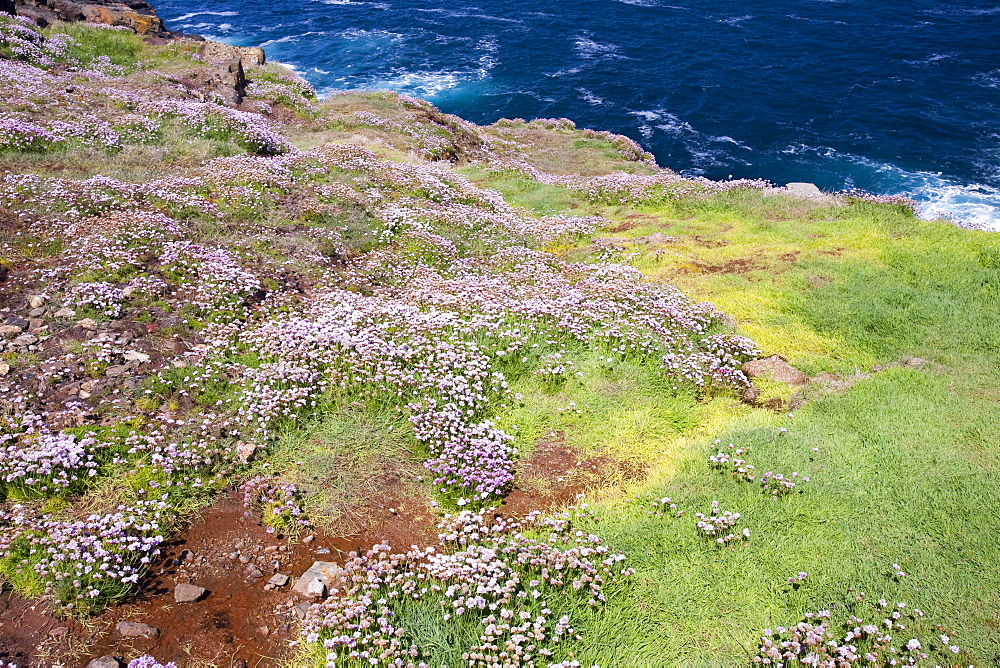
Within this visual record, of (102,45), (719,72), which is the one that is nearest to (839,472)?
(102,45)

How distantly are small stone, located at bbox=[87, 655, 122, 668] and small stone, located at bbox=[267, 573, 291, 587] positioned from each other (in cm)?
158

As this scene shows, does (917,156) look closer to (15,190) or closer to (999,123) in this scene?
(999,123)

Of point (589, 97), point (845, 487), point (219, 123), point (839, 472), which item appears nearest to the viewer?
point (845, 487)

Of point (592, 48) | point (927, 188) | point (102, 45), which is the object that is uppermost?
point (102, 45)

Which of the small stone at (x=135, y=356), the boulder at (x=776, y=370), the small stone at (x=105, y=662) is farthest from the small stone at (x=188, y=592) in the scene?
the boulder at (x=776, y=370)

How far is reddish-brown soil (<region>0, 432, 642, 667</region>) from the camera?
6.10 metres

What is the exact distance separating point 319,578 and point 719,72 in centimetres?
5929

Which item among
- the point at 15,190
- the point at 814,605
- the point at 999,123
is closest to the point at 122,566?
the point at 814,605

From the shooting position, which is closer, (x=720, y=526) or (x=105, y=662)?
(x=105, y=662)

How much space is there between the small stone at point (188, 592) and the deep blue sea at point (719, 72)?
39.4 metres

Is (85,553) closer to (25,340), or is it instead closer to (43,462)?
(43,462)

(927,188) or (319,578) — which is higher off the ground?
(319,578)

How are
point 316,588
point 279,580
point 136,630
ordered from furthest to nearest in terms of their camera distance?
point 279,580
point 316,588
point 136,630

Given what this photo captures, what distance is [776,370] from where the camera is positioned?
11500mm
